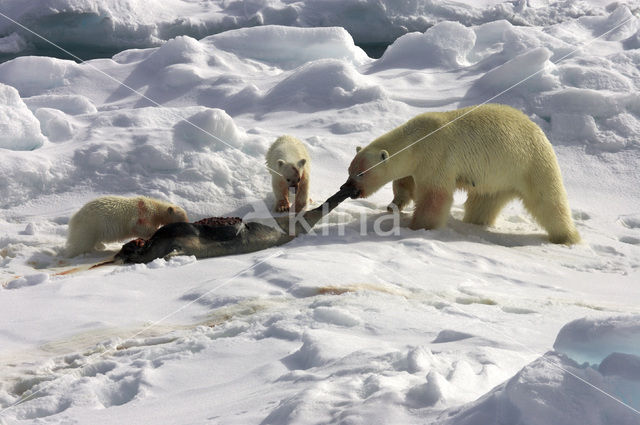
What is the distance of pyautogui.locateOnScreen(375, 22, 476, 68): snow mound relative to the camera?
12.2 meters

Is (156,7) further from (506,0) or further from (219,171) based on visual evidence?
(219,171)

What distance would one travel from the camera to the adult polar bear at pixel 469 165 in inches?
257

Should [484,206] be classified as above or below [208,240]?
above

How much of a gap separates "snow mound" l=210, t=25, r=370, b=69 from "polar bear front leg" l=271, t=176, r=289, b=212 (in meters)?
6.38

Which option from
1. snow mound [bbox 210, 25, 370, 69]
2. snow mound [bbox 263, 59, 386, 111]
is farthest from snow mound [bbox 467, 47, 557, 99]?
snow mound [bbox 210, 25, 370, 69]

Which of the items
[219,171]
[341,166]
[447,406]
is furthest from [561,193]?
[447,406]

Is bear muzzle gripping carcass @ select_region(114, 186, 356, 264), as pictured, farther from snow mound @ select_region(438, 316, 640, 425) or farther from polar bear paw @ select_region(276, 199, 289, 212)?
snow mound @ select_region(438, 316, 640, 425)

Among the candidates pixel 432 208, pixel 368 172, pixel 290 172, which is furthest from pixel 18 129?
pixel 432 208

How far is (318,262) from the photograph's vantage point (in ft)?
17.6

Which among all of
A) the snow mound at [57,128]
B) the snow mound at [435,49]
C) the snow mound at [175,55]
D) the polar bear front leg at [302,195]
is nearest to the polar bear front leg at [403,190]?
the polar bear front leg at [302,195]

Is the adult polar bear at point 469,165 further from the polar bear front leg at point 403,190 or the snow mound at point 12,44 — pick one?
the snow mound at point 12,44

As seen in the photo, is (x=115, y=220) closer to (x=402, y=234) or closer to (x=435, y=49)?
(x=402, y=234)

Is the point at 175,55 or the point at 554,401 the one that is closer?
the point at 554,401

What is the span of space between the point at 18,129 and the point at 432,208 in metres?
4.75
